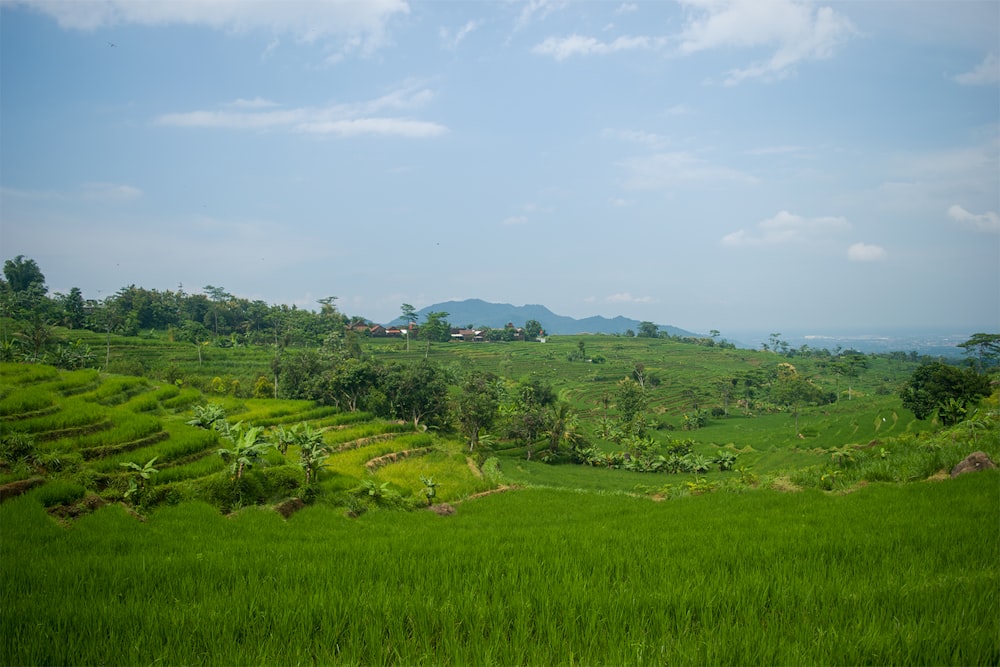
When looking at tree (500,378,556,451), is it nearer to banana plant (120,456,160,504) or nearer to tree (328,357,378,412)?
tree (328,357,378,412)

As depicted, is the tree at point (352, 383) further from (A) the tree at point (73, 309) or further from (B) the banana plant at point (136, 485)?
(A) the tree at point (73, 309)

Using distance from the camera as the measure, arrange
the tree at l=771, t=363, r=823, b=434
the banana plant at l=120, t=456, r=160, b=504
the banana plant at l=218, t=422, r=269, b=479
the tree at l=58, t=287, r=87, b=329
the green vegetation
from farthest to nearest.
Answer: the tree at l=771, t=363, r=823, b=434 < the tree at l=58, t=287, r=87, b=329 < the banana plant at l=218, t=422, r=269, b=479 < the banana plant at l=120, t=456, r=160, b=504 < the green vegetation

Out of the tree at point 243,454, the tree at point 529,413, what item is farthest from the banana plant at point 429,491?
the tree at point 529,413

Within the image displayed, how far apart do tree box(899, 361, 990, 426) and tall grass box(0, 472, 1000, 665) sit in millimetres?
31137

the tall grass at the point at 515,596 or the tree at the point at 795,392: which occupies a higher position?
the tall grass at the point at 515,596

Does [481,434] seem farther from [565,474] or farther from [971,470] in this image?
[971,470]

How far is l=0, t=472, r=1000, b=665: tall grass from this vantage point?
2988 mm

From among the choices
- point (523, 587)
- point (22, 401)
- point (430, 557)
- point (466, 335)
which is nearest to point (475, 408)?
point (22, 401)

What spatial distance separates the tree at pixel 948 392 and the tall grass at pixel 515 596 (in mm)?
31137

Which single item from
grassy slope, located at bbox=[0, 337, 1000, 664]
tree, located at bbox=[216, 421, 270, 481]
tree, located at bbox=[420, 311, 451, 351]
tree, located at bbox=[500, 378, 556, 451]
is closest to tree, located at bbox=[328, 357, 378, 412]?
tree, located at bbox=[500, 378, 556, 451]

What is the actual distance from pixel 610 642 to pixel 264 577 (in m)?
3.44

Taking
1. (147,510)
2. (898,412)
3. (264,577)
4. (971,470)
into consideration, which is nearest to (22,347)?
(147,510)

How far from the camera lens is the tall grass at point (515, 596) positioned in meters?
2.99

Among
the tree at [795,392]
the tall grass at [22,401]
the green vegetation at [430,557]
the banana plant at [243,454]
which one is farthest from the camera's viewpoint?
the tree at [795,392]
